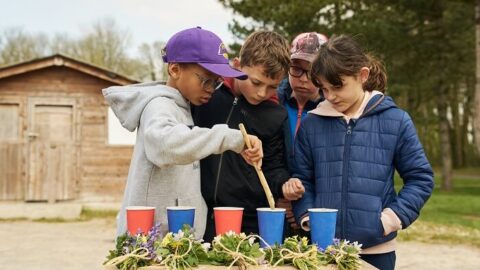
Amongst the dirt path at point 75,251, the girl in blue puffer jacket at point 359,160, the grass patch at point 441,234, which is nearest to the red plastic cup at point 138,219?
the girl in blue puffer jacket at point 359,160

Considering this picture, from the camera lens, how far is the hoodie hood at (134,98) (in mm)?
2199

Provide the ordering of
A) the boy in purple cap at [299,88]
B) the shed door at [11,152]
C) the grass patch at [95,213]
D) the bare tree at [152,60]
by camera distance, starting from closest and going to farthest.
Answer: the boy in purple cap at [299,88] → the grass patch at [95,213] → the shed door at [11,152] → the bare tree at [152,60]

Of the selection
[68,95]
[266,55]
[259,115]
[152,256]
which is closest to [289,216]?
[259,115]

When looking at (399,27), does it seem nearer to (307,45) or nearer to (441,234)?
(441,234)

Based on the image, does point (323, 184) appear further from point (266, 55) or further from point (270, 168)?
point (266, 55)

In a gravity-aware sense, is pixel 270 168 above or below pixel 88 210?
above

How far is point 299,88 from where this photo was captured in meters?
2.81

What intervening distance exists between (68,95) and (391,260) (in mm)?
12338

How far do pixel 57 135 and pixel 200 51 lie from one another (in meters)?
12.2

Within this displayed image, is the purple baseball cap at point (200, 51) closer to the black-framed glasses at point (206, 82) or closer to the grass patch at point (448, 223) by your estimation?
the black-framed glasses at point (206, 82)

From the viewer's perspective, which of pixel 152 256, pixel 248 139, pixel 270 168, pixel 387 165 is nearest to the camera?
pixel 152 256

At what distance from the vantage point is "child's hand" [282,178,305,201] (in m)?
2.33

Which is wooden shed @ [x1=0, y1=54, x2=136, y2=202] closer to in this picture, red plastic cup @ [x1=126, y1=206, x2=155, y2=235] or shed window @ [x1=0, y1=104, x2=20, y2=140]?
shed window @ [x1=0, y1=104, x2=20, y2=140]

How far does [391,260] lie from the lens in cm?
250
